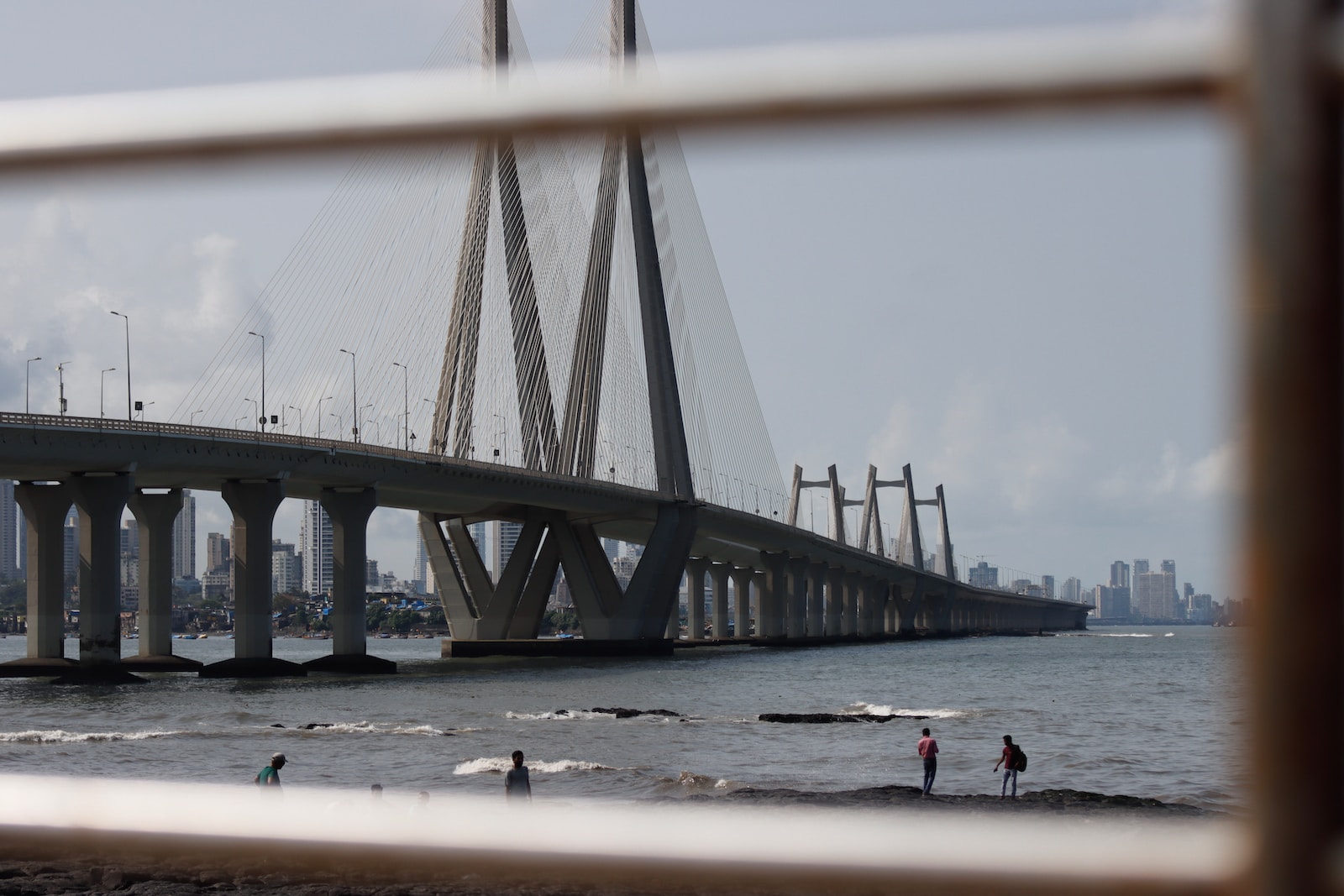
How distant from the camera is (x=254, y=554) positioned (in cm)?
4900

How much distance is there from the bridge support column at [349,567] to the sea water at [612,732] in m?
2.50

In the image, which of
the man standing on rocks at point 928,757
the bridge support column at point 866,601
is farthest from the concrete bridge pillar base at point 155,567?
the bridge support column at point 866,601

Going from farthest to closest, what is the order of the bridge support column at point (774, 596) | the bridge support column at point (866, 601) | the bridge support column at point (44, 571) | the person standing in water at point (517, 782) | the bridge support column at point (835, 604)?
1. the bridge support column at point (866, 601)
2. the bridge support column at point (835, 604)
3. the bridge support column at point (774, 596)
4. the bridge support column at point (44, 571)
5. the person standing in water at point (517, 782)

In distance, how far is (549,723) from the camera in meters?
31.8

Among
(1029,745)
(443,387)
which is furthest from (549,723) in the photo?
(443,387)

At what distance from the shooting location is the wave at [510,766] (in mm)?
23094

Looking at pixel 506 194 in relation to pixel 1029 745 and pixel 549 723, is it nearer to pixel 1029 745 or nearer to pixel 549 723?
pixel 549 723

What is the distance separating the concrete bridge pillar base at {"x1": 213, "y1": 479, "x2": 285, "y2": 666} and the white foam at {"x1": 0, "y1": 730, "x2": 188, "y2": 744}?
20.4m

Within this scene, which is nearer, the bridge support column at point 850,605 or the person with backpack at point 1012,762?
the person with backpack at point 1012,762

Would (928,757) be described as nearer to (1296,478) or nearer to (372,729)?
(372,729)

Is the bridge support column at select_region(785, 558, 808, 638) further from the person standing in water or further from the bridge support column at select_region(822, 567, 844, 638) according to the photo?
the person standing in water

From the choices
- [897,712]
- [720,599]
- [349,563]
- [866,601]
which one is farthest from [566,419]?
[866,601]

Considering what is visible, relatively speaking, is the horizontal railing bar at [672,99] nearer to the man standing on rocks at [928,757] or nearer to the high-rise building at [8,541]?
the man standing on rocks at [928,757]

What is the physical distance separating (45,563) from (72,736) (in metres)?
22.6
